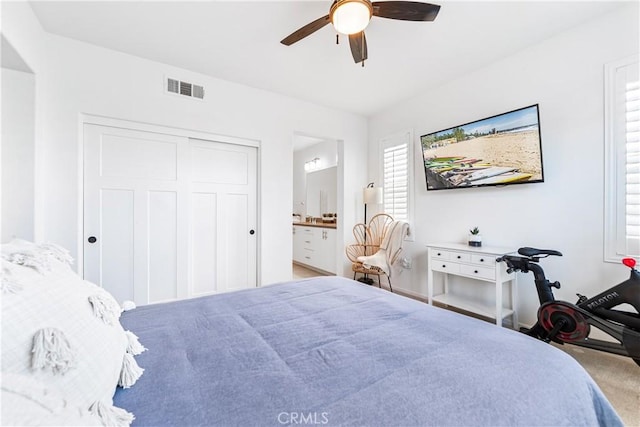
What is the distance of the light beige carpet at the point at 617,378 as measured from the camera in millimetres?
1575

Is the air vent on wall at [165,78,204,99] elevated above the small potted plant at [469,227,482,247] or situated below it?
above

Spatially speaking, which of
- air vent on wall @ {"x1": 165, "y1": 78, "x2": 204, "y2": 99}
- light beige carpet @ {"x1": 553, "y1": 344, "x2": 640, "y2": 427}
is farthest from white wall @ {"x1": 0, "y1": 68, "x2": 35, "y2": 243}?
light beige carpet @ {"x1": 553, "y1": 344, "x2": 640, "y2": 427}

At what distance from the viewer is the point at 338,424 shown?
0.66 metres

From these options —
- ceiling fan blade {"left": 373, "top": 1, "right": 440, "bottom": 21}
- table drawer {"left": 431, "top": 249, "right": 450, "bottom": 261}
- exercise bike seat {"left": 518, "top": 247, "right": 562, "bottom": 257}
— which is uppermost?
ceiling fan blade {"left": 373, "top": 1, "right": 440, "bottom": 21}

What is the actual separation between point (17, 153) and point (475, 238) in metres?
4.30

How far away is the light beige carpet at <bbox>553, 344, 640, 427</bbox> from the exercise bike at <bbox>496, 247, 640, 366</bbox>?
161mm

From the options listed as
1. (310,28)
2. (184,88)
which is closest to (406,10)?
(310,28)

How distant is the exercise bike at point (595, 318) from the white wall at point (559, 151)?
16.4 inches

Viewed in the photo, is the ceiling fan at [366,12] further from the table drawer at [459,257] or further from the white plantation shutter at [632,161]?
the table drawer at [459,257]

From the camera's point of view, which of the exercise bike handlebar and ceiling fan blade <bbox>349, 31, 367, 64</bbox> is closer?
ceiling fan blade <bbox>349, 31, 367, 64</bbox>

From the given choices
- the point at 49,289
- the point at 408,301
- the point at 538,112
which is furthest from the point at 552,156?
the point at 49,289
